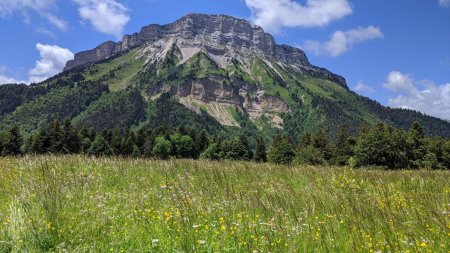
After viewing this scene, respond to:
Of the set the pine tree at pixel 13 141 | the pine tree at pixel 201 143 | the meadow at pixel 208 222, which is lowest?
the meadow at pixel 208 222

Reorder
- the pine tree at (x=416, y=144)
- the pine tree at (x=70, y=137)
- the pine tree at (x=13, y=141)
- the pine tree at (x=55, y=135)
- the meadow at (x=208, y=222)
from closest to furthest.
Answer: the meadow at (x=208, y=222) → the pine tree at (x=416, y=144) → the pine tree at (x=13, y=141) → the pine tree at (x=55, y=135) → the pine tree at (x=70, y=137)

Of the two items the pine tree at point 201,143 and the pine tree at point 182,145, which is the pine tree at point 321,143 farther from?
the pine tree at point 201,143

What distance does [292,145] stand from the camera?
93.9 metres

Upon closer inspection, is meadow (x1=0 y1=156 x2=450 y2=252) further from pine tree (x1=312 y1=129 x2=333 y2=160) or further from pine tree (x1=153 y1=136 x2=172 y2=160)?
pine tree (x1=153 y1=136 x2=172 y2=160)

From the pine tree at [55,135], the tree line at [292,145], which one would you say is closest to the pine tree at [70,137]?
the tree line at [292,145]

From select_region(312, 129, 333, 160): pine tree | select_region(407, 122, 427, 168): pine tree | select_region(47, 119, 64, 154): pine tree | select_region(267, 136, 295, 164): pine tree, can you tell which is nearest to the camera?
select_region(407, 122, 427, 168): pine tree

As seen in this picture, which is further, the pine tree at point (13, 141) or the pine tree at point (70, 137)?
the pine tree at point (70, 137)

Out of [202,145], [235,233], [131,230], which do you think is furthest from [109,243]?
[202,145]

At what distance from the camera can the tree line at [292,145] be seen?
63938 millimetres

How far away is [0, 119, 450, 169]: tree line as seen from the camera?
63.9 meters

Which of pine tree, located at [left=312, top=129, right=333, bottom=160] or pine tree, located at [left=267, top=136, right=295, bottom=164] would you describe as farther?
pine tree, located at [left=312, top=129, right=333, bottom=160]

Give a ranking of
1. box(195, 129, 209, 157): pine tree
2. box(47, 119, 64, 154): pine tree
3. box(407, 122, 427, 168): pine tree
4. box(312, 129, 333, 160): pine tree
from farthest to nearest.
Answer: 1. box(195, 129, 209, 157): pine tree
2. box(312, 129, 333, 160): pine tree
3. box(47, 119, 64, 154): pine tree
4. box(407, 122, 427, 168): pine tree

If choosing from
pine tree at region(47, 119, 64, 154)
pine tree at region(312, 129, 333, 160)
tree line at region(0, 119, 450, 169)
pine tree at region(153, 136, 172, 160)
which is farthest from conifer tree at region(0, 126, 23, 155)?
pine tree at region(312, 129, 333, 160)

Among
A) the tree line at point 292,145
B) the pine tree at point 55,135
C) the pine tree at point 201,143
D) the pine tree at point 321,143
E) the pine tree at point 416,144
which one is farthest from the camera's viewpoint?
the pine tree at point 201,143
